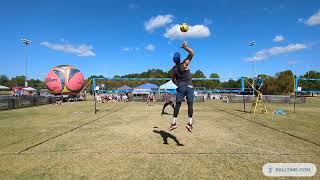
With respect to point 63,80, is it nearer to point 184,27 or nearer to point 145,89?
point 145,89

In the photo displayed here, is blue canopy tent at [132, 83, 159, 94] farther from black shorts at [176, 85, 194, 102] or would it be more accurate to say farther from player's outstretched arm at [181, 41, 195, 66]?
player's outstretched arm at [181, 41, 195, 66]

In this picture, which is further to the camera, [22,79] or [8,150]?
[22,79]

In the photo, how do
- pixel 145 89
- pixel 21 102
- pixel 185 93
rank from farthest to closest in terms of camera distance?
pixel 145 89, pixel 21 102, pixel 185 93

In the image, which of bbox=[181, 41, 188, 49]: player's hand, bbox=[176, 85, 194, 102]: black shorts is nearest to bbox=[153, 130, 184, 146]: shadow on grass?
bbox=[176, 85, 194, 102]: black shorts

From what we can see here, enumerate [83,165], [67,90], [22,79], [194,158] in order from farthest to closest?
[22,79], [67,90], [194,158], [83,165]

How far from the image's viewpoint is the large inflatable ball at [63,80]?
36.9 meters

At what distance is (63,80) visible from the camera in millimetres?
36969

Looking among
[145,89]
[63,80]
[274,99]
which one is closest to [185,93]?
[63,80]

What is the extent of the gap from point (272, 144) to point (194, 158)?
10.3ft

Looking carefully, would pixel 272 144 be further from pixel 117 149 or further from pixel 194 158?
pixel 117 149

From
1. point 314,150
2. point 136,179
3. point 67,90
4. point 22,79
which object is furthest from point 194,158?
point 22,79

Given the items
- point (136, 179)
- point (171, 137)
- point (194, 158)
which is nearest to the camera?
point (136, 179)

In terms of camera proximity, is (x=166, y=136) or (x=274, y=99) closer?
(x=166, y=136)

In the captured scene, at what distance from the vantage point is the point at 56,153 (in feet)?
24.2
